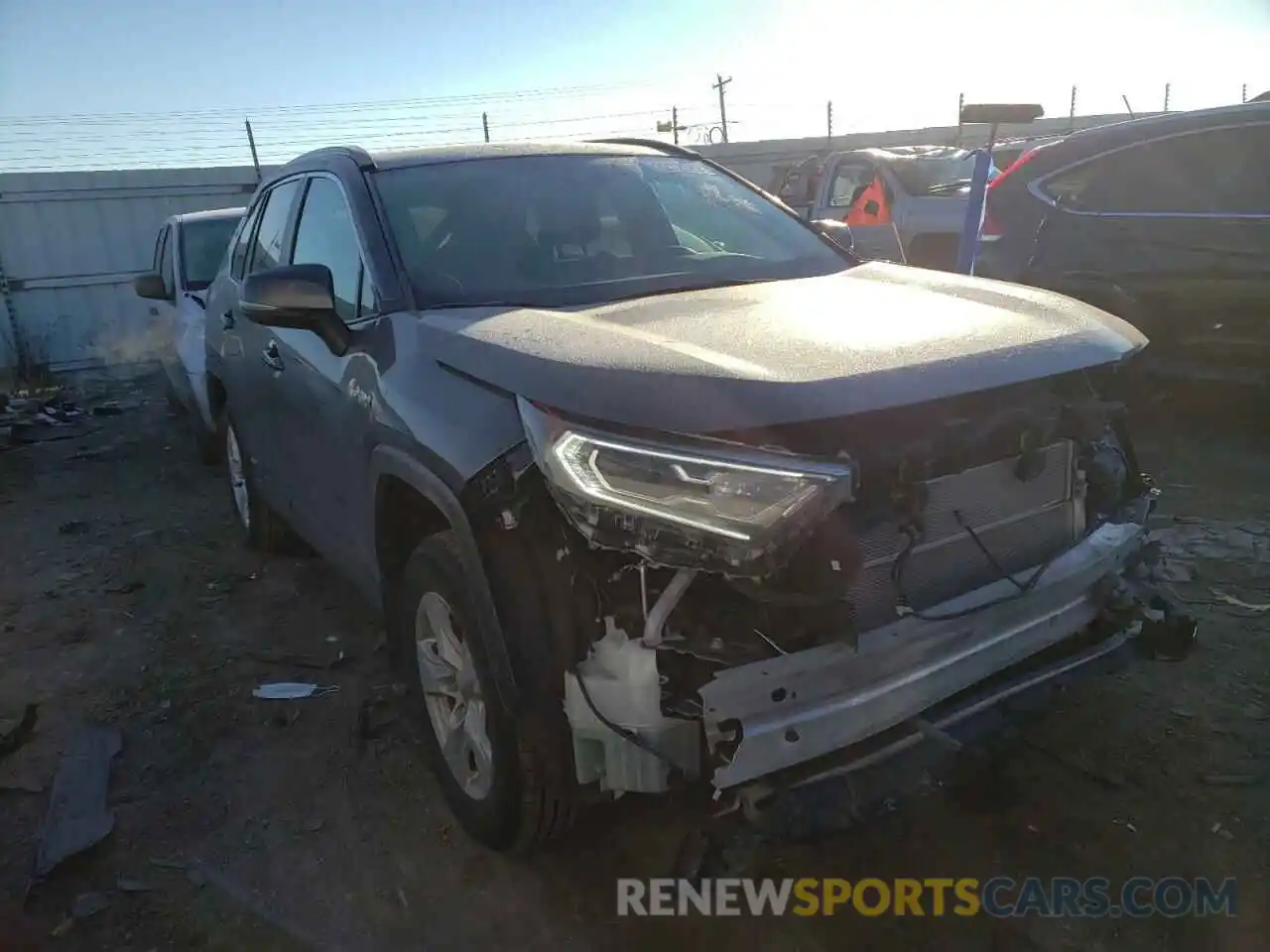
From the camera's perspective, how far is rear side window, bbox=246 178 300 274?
4031mm

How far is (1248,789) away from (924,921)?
1.09 m

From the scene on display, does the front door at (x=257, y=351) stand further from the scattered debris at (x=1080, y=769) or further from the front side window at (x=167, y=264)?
the front side window at (x=167, y=264)

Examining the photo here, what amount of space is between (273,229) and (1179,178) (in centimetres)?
477

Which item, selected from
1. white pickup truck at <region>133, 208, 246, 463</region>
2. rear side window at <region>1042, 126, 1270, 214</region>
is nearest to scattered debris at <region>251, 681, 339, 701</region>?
Result: white pickup truck at <region>133, 208, 246, 463</region>

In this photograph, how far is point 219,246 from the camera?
8.09 metres

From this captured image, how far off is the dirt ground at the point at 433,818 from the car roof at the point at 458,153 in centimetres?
194

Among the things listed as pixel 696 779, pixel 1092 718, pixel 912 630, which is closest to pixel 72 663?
pixel 696 779

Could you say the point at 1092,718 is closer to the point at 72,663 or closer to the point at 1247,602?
the point at 1247,602

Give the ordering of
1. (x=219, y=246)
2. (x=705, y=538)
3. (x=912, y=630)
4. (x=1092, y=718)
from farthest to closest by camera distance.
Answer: (x=219, y=246) < (x=1092, y=718) < (x=912, y=630) < (x=705, y=538)

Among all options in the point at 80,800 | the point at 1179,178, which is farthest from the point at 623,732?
the point at 1179,178

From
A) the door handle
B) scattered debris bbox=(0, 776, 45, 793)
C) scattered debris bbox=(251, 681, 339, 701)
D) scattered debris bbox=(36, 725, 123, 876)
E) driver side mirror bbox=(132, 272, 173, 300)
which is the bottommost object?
scattered debris bbox=(251, 681, 339, 701)

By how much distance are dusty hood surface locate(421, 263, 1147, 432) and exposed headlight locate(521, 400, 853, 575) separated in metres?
0.07

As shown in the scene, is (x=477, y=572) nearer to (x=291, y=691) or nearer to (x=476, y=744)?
(x=476, y=744)

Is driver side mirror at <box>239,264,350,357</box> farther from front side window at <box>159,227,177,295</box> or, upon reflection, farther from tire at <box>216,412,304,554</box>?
front side window at <box>159,227,177,295</box>
